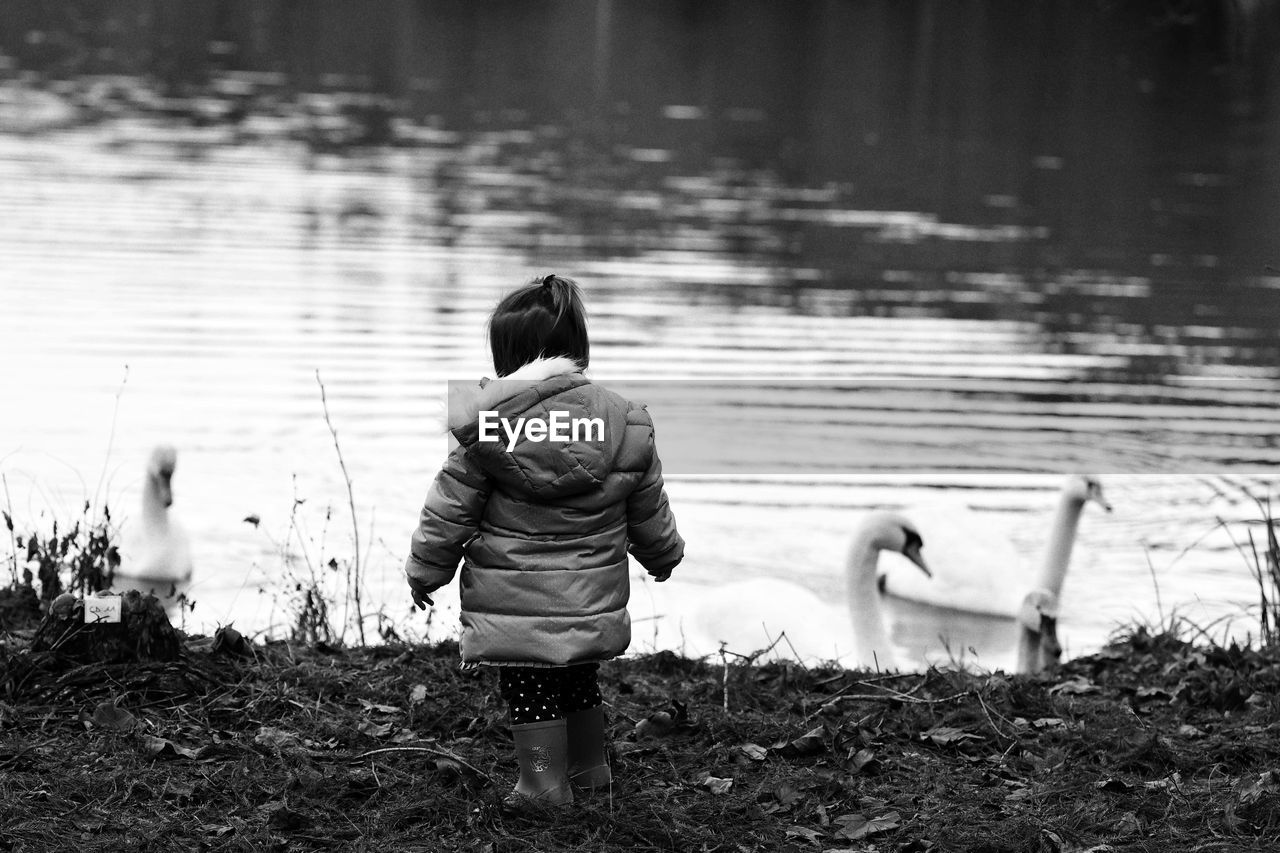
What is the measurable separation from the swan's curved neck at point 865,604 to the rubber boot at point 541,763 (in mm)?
3241

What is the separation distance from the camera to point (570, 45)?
1677 inches

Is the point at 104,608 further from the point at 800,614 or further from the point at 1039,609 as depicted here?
the point at 1039,609

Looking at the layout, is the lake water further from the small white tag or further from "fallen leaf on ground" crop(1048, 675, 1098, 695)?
the small white tag

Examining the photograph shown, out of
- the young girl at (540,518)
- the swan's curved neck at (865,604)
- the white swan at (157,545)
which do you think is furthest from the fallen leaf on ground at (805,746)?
the white swan at (157,545)

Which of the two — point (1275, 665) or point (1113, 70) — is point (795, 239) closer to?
point (1275, 665)

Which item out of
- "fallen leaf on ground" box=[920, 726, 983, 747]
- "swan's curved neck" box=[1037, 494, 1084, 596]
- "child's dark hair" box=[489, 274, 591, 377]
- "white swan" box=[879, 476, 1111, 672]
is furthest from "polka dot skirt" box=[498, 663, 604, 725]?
"swan's curved neck" box=[1037, 494, 1084, 596]

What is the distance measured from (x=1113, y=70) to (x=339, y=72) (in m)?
18.4

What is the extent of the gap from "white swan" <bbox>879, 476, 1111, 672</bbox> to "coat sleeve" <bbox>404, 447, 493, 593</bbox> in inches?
178

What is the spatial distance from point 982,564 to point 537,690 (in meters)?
5.14

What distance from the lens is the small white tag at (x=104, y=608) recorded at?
4723 mm

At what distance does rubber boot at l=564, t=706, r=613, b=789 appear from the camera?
422 cm

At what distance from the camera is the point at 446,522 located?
400cm

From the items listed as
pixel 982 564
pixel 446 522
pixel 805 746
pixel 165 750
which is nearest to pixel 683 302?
pixel 982 564

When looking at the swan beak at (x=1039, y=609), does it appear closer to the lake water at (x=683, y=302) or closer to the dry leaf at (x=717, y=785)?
the lake water at (x=683, y=302)
